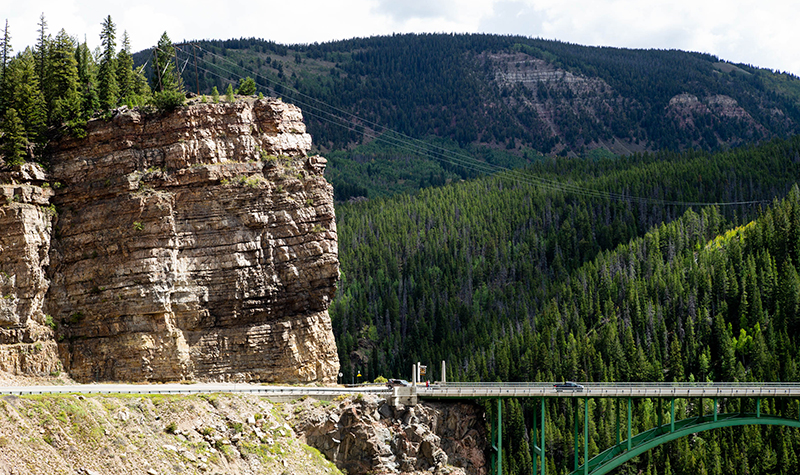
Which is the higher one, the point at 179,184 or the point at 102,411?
the point at 179,184

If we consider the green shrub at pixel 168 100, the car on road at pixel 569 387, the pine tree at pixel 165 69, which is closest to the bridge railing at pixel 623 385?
the car on road at pixel 569 387

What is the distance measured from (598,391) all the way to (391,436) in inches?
756

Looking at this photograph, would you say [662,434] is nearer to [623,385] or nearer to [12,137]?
[623,385]

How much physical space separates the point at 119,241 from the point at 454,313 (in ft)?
393

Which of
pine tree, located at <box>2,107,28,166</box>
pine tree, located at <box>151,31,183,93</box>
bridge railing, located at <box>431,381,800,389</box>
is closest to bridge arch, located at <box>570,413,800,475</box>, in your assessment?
bridge railing, located at <box>431,381,800,389</box>

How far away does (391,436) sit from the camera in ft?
237

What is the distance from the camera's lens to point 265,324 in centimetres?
7538

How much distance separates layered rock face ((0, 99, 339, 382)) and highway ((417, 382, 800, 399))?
397 inches

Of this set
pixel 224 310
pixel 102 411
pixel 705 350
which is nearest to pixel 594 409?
pixel 705 350

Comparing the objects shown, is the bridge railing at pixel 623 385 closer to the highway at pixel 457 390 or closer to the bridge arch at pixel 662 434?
the highway at pixel 457 390

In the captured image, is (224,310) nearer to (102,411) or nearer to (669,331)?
(102,411)

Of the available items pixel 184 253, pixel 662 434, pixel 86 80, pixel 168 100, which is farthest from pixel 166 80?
pixel 662 434

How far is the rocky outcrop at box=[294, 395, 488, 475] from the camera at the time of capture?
6962cm

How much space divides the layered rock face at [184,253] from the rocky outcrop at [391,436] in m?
6.56
